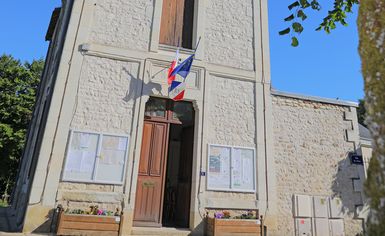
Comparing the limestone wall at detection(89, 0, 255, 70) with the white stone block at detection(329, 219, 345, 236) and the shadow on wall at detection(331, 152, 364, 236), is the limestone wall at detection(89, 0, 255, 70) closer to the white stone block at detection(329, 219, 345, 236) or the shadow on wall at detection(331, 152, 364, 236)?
the shadow on wall at detection(331, 152, 364, 236)

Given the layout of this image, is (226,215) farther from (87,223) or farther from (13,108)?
(13,108)

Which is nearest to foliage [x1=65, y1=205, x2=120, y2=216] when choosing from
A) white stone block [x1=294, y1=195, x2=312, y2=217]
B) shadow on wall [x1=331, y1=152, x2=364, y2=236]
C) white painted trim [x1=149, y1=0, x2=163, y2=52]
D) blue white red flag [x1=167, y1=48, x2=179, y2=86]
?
blue white red flag [x1=167, y1=48, x2=179, y2=86]

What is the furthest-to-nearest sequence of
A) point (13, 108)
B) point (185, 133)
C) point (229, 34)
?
point (13, 108), point (229, 34), point (185, 133)

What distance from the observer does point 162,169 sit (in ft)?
21.9

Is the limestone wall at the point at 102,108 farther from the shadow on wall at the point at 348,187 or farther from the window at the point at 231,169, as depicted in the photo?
the shadow on wall at the point at 348,187

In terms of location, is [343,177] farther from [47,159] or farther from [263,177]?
[47,159]

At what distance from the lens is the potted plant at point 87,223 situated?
521 cm

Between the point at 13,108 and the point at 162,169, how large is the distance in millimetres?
14695

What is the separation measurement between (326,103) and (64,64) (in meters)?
6.71

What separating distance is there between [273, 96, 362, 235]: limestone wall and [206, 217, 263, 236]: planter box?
960 mm

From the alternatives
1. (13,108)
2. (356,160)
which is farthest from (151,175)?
(13,108)

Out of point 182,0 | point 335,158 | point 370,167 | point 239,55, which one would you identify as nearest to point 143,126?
point 239,55

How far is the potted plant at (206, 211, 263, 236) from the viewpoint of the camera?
19.4 feet

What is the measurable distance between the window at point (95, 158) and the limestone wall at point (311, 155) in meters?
3.75
